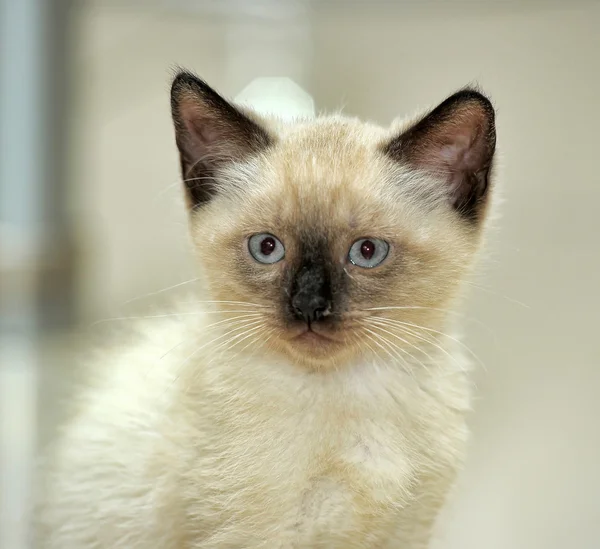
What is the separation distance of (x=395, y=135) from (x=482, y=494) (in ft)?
3.04

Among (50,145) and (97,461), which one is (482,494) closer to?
(97,461)

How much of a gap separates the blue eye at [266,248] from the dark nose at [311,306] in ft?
0.33

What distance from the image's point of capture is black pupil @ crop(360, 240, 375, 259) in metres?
1.04

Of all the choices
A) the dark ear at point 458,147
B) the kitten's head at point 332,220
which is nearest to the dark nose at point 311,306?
the kitten's head at point 332,220

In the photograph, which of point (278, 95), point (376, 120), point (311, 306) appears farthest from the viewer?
point (278, 95)

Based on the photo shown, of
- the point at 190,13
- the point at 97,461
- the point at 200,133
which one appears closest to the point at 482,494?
the point at 97,461

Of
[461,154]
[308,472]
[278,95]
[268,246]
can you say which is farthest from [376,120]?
[308,472]

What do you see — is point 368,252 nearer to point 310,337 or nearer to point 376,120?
point 310,337

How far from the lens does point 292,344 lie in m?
1.04

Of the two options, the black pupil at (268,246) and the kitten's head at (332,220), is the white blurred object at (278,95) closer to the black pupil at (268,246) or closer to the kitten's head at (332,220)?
the kitten's head at (332,220)

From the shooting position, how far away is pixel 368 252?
1.04 m

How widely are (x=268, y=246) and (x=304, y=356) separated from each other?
17cm

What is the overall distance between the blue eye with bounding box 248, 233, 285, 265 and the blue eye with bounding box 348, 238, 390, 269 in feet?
0.35

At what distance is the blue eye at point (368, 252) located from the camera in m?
1.03
